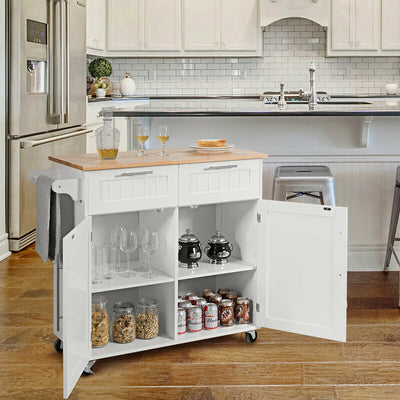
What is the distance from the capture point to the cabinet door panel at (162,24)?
7.03 meters

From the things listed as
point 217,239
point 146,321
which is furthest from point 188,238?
point 146,321

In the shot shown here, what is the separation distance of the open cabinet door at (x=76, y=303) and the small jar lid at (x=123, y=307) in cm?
21

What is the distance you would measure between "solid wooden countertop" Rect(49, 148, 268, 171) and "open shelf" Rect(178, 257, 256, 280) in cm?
49

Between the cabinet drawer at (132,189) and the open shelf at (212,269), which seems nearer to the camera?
the cabinet drawer at (132,189)

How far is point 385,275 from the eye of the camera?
161 inches

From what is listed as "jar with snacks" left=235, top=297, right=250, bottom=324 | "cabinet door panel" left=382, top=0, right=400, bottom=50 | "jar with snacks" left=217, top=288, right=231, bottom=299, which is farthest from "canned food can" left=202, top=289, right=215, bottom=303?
"cabinet door panel" left=382, top=0, right=400, bottom=50

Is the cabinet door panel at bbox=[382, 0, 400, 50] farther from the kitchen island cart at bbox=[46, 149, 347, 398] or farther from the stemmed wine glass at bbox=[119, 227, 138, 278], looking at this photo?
the stemmed wine glass at bbox=[119, 227, 138, 278]

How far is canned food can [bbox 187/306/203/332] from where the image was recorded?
2895 millimetres

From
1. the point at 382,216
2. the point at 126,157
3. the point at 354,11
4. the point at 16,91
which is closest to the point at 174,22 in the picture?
the point at 354,11

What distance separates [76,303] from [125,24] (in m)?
5.18

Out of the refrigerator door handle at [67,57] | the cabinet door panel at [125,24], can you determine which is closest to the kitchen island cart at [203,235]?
the refrigerator door handle at [67,57]

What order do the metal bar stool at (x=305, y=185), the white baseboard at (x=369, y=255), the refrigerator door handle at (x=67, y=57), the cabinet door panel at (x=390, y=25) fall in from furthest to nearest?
the cabinet door panel at (x=390, y=25) → the refrigerator door handle at (x=67, y=57) → the white baseboard at (x=369, y=255) → the metal bar stool at (x=305, y=185)

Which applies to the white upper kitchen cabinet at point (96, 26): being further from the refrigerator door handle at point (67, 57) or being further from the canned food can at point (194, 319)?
the canned food can at point (194, 319)

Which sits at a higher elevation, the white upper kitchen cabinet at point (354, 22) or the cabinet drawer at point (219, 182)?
the white upper kitchen cabinet at point (354, 22)
